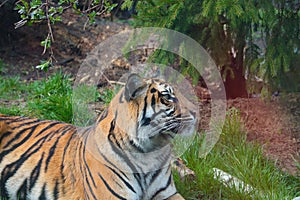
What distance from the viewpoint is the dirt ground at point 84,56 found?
541 cm

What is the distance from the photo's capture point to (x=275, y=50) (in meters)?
→ 5.20

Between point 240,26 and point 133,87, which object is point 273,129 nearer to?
point 240,26

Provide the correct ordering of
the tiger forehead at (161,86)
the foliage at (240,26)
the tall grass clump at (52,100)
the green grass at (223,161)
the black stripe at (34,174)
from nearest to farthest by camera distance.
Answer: the tiger forehead at (161,86)
the black stripe at (34,174)
the green grass at (223,161)
the foliage at (240,26)
the tall grass clump at (52,100)

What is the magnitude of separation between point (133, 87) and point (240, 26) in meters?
2.34

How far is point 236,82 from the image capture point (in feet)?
20.3

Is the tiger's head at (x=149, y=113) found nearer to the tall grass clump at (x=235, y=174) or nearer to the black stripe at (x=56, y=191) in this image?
the black stripe at (x=56, y=191)

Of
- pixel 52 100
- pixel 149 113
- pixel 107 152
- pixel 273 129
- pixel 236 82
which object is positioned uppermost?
pixel 236 82

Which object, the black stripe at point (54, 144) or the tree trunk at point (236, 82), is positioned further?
the tree trunk at point (236, 82)

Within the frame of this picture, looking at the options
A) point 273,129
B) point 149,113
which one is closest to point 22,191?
point 149,113

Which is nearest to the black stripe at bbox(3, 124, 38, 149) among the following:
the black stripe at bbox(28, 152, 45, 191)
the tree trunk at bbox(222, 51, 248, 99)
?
the black stripe at bbox(28, 152, 45, 191)

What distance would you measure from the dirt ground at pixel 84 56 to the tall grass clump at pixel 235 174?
0.29 meters

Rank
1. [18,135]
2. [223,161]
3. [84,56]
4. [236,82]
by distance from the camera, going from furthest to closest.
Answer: [84,56] < [236,82] < [223,161] < [18,135]

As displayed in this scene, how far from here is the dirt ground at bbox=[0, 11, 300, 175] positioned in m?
5.41

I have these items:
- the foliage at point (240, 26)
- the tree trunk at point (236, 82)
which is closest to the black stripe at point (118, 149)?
the foliage at point (240, 26)
